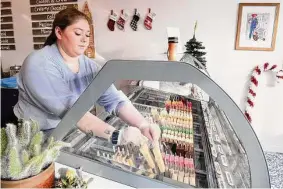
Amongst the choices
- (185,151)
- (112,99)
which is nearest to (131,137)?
(112,99)

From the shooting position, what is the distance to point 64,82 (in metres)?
1.14

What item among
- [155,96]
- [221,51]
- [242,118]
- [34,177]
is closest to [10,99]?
[34,177]

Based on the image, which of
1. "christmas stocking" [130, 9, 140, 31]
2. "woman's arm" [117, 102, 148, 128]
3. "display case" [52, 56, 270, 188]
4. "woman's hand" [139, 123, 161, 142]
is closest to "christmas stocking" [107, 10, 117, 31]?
"christmas stocking" [130, 9, 140, 31]

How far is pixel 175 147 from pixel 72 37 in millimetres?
765

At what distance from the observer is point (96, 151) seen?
42.7 inches

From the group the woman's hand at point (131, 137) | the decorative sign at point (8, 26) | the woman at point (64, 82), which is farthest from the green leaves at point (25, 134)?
the decorative sign at point (8, 26)

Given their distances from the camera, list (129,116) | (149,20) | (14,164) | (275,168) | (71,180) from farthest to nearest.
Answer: (149,20)
(275,168)
(129,116)
(71,180)
(14,164)

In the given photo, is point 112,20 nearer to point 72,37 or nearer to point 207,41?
point 207,41

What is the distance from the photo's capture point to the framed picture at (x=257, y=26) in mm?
3105

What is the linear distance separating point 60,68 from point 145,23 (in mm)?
2471

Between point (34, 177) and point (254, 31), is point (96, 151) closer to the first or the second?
point (34, 177)

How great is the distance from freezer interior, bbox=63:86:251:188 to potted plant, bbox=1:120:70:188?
8.4 inches

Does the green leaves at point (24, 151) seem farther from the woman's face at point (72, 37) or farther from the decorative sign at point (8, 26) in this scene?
the decorative sign at point (8, 26)

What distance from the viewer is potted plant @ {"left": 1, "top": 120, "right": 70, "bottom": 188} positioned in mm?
744
